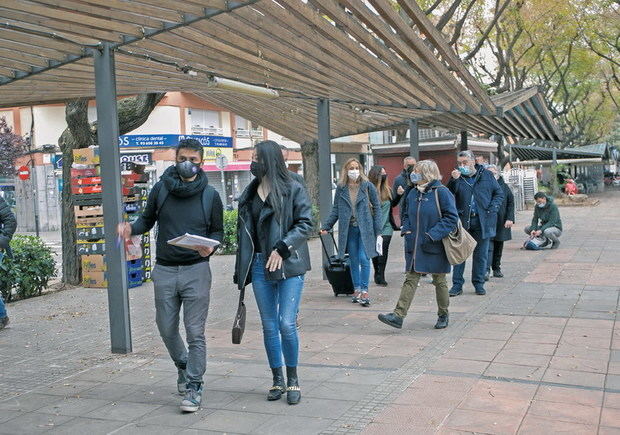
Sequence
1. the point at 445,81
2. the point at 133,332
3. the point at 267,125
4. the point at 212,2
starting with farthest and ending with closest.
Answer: the point at 267,125 → the point at 445,81 → the point at 133,332 → the point at 212,2

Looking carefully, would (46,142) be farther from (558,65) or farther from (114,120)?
(114,120)

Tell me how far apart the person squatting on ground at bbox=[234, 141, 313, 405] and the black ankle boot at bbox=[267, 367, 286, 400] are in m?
0.08

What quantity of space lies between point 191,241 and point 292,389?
1.24 metres

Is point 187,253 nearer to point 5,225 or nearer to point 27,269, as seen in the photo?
point 5,225

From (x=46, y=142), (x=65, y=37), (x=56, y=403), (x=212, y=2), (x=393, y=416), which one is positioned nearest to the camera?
(x=393, y=416)

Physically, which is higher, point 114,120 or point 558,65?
point 558,65

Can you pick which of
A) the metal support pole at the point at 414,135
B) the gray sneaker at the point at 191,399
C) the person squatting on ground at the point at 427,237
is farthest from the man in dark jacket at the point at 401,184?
the gray sneaker at the point at 191,399

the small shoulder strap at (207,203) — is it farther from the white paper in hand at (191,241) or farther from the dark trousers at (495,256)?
the dark trousers at (495,256)

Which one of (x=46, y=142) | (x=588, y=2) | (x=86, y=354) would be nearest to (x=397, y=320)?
(x=86, y=354)

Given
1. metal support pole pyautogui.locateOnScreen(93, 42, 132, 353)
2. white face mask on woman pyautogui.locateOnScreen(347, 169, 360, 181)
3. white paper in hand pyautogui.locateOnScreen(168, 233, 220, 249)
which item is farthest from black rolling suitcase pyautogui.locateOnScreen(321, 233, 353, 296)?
white paper in hand pyautogui.locateOnScreen(168, 233, 220, 249)

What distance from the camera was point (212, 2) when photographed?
19.5ft

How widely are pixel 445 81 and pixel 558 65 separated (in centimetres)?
3052

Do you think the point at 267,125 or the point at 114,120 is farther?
the point at 267,125

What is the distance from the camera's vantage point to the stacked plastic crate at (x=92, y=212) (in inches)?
466
